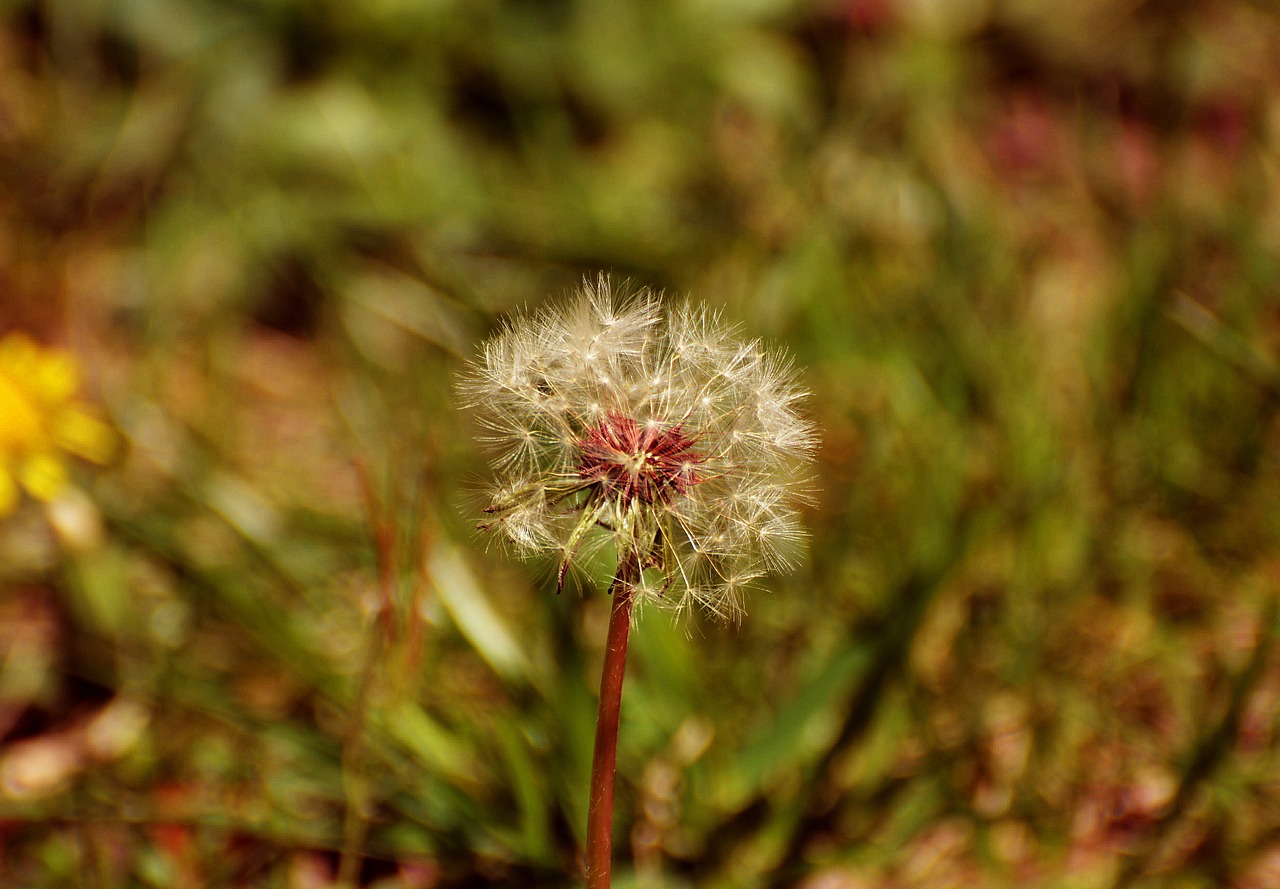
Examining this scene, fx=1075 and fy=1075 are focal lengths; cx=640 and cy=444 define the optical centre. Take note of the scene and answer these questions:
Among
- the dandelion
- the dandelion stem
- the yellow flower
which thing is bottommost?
the dandelion stem

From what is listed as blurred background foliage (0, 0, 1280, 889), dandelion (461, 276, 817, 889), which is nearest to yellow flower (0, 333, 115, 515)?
blurred background foliage (0, 0, 1280, 889)

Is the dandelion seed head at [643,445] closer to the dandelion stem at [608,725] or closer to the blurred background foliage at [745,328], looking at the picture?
the dandelion stem at [608,725]

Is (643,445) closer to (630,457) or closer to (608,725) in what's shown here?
(630,457)

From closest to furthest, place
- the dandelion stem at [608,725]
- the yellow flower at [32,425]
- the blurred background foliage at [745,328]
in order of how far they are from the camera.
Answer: the dandelion stem at [608,725], the blurred background foliage at [745,328], the yellow flower at [32,425]

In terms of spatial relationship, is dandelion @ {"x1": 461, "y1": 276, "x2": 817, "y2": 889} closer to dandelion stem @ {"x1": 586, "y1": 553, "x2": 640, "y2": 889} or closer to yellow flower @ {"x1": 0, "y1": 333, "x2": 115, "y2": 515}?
dandelion stem @ {"x1": 586, "y1": 553, "x2": 640, "y2": 889}

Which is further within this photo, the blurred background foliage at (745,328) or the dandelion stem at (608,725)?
the blurred background foliage at (745,328)

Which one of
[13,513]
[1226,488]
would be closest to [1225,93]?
[1226,488]

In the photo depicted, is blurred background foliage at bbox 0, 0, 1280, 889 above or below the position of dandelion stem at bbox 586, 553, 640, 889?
above

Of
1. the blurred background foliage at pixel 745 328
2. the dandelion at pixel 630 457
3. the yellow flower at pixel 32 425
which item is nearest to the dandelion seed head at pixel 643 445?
the dandelion at pixel 630 457
